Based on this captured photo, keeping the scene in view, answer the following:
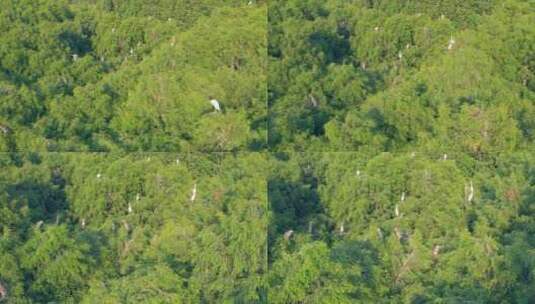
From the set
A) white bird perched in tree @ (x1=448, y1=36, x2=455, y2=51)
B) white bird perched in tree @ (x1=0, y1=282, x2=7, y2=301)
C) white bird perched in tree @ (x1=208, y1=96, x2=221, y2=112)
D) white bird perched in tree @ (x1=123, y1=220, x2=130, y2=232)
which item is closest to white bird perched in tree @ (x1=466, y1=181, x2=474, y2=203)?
white bird perched in tree @ (x1=448, y1=36, x2=455, y2=51)

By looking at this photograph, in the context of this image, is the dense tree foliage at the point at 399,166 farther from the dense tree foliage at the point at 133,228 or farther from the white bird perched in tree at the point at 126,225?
the white bird perched in tree at the point at 126,225

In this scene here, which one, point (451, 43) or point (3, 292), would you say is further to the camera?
point (451, 43)

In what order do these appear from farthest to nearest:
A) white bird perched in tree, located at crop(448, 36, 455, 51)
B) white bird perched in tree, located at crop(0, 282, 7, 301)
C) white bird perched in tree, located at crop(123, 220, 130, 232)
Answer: white bird perched in tree, located at crop(448, 36, 455, 51) < white bird perched in tree, located at crop(123, 220, 130, 232) < white bird perched in tree, located at crop(0, 282, 7, 301)

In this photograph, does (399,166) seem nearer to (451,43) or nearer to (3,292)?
(451,43)

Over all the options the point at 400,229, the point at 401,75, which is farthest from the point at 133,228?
the point at 401,75

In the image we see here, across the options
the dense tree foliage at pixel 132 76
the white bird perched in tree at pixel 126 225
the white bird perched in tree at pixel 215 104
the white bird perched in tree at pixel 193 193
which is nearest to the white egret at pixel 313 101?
the dense tree foliage at pixel 132 76

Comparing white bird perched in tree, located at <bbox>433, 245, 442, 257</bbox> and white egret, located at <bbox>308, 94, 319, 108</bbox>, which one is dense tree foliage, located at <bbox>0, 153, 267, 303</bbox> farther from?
white bird perched in tree, located at <bbox>433, 245, 442, 257</bbox>
